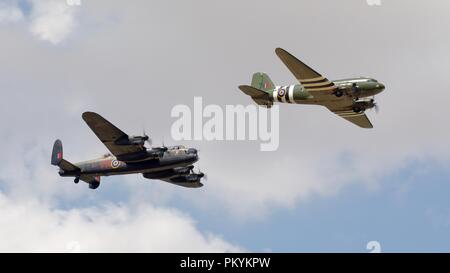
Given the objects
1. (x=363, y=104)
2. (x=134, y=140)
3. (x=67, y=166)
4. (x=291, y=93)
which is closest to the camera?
(x=363, y=104)

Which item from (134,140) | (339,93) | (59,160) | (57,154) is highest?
(339,93)

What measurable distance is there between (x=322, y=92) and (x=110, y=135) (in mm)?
16350

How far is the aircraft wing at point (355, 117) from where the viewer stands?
5794 centimetres

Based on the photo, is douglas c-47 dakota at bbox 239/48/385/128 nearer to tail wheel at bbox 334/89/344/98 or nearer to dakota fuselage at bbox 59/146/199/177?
tail wheel at bbox 334/89/344/98

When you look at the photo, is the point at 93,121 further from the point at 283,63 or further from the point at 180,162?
the point at 283,63

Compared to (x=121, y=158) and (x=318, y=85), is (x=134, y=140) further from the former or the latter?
(x=318, y=85)

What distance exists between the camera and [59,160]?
6344 centimetres

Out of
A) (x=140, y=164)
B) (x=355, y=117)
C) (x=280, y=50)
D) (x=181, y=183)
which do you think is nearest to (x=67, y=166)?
(x=140, y=164)

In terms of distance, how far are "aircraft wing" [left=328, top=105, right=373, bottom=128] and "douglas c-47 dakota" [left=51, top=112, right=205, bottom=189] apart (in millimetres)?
11179

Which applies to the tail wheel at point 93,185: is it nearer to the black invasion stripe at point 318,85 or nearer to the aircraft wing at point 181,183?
the aircraft wing at point 181,183

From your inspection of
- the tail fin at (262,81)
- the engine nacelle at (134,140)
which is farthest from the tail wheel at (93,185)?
the tail fin at (262,81)

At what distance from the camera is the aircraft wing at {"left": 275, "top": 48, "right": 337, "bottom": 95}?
54781 mm

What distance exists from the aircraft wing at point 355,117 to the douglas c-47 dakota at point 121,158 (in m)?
11.2
